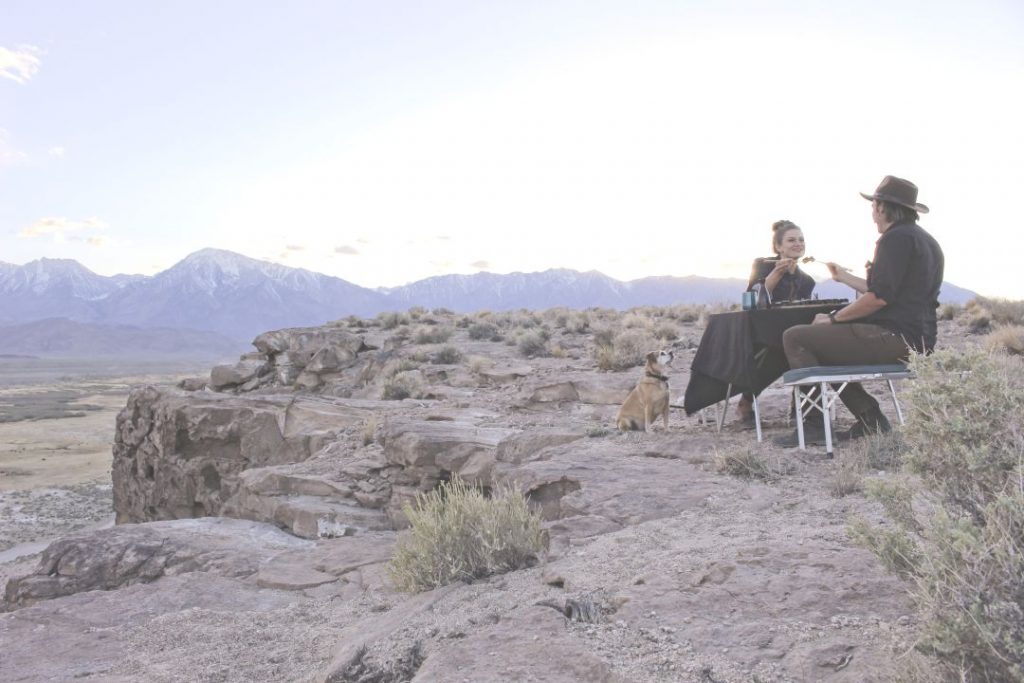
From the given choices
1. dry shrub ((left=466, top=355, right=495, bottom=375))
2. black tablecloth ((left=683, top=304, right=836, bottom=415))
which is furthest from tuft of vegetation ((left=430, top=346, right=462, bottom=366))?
black tablecloth ((left=683, top=304, right=836, bottom=415))

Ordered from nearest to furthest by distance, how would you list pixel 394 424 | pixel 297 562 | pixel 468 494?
1. pixel 468 494
2. pixel 297 562
3. pixel 394 424

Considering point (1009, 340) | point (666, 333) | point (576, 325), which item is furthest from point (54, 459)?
point (1009, 340)

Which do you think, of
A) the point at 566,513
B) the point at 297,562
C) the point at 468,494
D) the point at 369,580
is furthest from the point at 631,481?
the point at 297,562

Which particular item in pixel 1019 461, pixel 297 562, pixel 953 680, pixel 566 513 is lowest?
pixel 297 562

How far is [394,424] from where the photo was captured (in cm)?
855

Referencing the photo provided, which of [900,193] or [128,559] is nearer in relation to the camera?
[900,193]

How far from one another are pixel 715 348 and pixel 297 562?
13.2 feet

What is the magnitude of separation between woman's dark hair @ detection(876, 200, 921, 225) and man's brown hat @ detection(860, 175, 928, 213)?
50mm

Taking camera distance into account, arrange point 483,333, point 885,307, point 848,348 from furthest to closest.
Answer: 1. point 483,333
2. point 848,348
3. point 885,307

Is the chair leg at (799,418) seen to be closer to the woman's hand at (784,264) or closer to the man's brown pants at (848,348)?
the man's brown pants at (848,348)

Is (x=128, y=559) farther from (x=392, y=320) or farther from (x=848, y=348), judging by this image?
(x=392, y=320)

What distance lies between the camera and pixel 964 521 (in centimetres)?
210

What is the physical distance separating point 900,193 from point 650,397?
9.33ft

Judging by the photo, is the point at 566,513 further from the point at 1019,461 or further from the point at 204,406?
the point at 204,406
